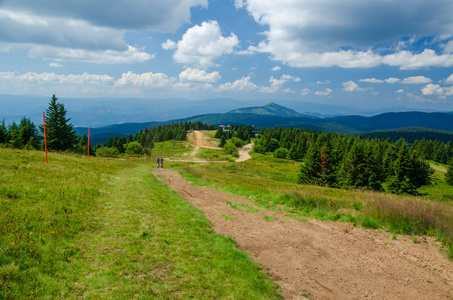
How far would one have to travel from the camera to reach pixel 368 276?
23.5ft

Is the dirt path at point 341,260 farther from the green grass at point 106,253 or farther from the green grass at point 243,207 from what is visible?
the green grass at point 243,207

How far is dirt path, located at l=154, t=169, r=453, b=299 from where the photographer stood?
6508 mm

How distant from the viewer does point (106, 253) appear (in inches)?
271

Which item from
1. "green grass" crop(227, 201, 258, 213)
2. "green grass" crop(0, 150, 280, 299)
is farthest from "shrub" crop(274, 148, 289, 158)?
"green grass" crop(0, 150, 280, 299)

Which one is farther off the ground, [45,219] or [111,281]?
[45,219]

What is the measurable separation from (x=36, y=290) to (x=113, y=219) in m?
4.97

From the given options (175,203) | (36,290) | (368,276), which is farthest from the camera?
(175,203)

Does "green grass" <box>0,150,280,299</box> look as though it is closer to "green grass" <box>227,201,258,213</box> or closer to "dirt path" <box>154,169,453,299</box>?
"dirt path" <box>154,169,453,299</box>

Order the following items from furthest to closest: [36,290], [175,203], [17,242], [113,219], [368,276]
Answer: [175,203] < [113,219] < [368,276] < [17,242] < [36,290]

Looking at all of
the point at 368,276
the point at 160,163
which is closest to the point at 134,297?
the point at 368,276

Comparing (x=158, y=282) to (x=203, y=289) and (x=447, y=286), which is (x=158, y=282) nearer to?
(x=203, y=289)

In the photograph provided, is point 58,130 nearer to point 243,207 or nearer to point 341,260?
point 243,207

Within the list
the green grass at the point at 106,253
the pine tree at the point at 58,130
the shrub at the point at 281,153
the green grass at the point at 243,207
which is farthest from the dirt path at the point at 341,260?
the shrub at the point at 281,153

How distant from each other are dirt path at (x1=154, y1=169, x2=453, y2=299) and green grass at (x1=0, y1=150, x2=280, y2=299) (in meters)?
0.96
